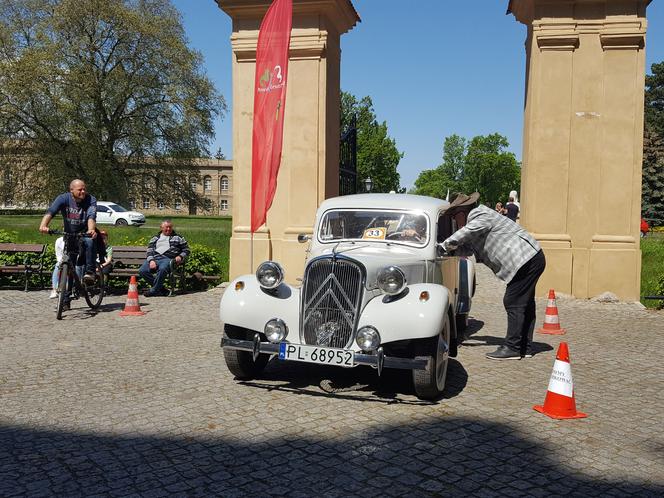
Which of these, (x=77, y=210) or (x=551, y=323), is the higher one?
(x=77, y=210)

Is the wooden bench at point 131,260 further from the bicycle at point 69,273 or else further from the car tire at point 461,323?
the car tire at point 461,323

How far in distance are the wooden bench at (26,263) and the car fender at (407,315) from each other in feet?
30.6

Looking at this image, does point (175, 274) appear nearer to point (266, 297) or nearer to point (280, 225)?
point (280, 225)

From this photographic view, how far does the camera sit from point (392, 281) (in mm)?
5668

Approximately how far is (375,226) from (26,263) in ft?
28.3

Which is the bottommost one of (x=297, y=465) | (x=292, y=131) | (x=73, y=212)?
(x=297, y=465)

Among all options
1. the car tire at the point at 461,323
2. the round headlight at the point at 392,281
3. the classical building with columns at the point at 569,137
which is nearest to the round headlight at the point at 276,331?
the round headlight at the point at 392,281

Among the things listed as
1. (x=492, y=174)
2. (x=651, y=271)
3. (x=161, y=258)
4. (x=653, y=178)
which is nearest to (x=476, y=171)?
(x=492, y=174)

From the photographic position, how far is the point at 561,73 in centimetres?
1265

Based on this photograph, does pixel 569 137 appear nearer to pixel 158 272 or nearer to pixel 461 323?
pixel 461 323

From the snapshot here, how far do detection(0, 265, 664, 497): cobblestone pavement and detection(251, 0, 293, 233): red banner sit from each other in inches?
101

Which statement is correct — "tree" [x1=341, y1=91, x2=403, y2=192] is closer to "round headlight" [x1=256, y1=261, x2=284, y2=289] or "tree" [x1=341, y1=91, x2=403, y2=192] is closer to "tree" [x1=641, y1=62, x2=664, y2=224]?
"tree" [x1=641, y1=62, x2=664, y2=224]

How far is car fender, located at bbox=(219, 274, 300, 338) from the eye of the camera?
233 inches

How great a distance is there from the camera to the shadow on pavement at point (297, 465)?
12.3 feet
